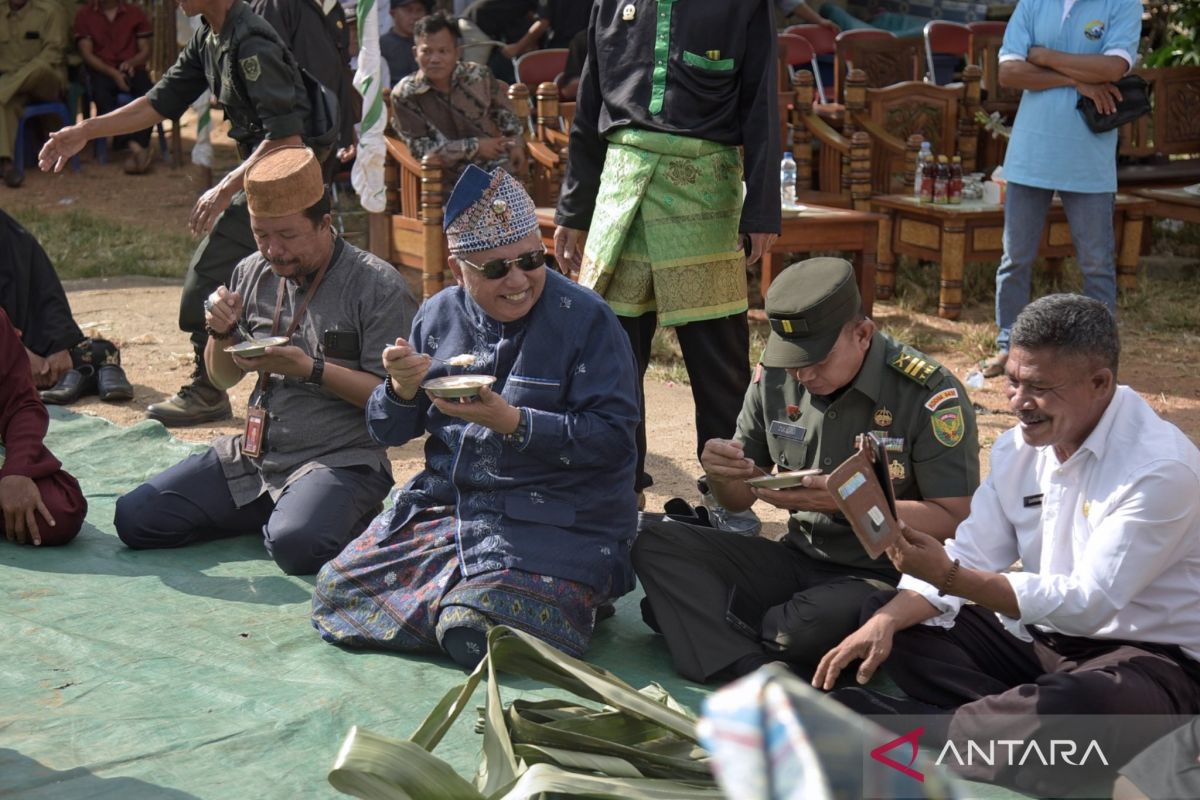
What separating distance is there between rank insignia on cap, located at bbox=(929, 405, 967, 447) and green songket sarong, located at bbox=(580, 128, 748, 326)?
127cm

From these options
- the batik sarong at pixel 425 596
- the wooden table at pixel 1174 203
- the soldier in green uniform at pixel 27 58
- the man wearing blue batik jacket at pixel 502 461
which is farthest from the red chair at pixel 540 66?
the batik sarong at pixel 425 596

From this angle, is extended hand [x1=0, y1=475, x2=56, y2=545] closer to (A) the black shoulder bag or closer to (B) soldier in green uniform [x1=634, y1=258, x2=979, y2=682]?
(B) soldier in green uniform [x1=634, y1=258, x2=979, y2=682]

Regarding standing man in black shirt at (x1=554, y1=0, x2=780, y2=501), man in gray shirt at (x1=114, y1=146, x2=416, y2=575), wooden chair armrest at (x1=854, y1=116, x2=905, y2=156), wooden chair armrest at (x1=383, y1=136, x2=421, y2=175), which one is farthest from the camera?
wooden chair armrest at (x1=854, y1=116, x2=905, y2=156)

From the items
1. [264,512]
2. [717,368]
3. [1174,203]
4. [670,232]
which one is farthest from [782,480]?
[1174,203]

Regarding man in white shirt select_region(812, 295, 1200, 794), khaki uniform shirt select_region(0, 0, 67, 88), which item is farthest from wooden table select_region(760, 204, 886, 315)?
khaki uniform shirt select_region(0, 0, 67, 88)

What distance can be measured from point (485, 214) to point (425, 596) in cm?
101

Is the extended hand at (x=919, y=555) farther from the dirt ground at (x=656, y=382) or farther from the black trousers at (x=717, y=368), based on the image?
the dirt ground at (x=656, y=382)

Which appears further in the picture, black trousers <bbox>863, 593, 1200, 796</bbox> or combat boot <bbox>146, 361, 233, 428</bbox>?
combat boot <bbox>146, 361, 233, 428</bbox>

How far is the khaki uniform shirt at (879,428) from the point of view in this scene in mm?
3631

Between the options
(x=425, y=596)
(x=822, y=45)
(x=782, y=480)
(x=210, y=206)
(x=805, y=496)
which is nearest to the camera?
(x=782, y=480)

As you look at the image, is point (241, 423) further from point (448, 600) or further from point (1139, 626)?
point (1139, 626)

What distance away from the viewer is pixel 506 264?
12.2 feet

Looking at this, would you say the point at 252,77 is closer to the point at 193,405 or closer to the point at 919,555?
the point at 193,405

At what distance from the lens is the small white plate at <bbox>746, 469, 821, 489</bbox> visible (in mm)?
3520
